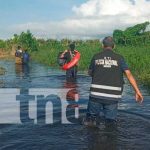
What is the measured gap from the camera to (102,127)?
7.96 meters

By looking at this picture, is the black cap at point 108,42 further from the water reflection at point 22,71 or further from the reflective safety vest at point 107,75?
the water reflection at point 22,71

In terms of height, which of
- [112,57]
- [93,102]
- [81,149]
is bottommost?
[81,149]

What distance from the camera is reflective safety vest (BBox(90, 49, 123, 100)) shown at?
7.31 meters

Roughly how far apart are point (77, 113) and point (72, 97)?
9.86 ft

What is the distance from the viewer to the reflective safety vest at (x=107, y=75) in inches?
288

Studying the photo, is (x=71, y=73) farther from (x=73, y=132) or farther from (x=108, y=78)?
(x=108, y=78)

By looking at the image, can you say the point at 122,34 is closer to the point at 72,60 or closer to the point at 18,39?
the point at 18,39

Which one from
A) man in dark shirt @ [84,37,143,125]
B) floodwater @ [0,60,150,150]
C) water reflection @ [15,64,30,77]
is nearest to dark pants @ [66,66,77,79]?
water reflection @ [15,64,30,77]

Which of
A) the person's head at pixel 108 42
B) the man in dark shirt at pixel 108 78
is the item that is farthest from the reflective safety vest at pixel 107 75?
the person's head at pixel 108 42

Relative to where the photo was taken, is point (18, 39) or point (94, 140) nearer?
point (94, 140)

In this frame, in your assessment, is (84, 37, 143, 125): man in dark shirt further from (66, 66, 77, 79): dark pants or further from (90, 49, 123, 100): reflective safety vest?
(66, 66, 77, 79): dark pants

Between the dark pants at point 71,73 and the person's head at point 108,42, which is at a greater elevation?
the person's head at point 108,42

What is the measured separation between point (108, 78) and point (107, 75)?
0.06 m

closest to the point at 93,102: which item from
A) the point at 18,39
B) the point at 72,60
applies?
the point at 72,60
